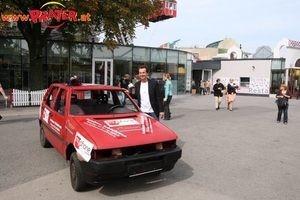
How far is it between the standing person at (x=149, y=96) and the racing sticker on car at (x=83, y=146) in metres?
2.03

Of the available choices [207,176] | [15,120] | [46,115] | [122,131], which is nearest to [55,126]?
[46,115]

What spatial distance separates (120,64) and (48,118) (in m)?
13.6

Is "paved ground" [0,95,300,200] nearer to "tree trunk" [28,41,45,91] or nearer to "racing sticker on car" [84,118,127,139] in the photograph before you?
"racing sticker on car" [84,118,127,139]

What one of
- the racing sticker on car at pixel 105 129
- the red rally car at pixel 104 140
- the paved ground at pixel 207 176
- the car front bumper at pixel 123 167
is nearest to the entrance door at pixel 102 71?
the paved ground at pixel 207 176

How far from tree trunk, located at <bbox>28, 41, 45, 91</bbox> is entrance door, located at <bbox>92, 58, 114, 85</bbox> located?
4.22m

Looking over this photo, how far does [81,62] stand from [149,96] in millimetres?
13078

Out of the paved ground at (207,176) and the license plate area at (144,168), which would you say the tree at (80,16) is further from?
the license plate area at (144,168)

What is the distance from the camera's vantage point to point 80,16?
1207cm

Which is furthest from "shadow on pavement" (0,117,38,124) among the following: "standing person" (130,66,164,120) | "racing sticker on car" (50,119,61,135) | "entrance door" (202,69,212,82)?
"entrance door" (202,69,212,82)

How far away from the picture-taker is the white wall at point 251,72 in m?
28.1

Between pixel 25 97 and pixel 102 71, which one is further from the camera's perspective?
pixel 102 71

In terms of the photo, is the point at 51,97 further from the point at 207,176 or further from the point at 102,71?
the point at 102,71

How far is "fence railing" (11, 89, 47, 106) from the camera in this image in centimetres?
1305

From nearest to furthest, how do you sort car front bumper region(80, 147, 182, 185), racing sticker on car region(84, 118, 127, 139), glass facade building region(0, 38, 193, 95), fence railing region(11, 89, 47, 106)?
car front bumper region(80, 147, 182, 185) < racing sticker on car region(84, 118, 127, 139) < fence railing region(11, 89, 47, 106) < glass facade building region(0, 38, 193, 95)
